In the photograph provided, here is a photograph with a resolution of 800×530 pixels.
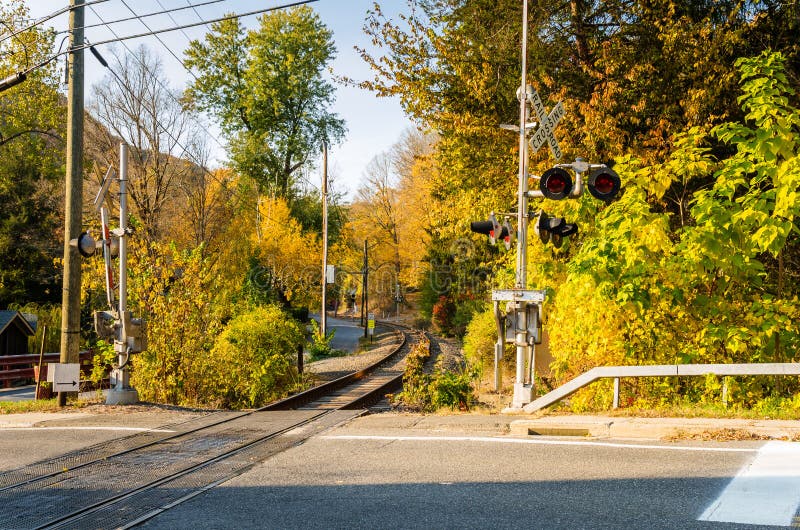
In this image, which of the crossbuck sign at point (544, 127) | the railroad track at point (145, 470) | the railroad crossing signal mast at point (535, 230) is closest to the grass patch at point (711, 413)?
the railroad crossing signal mast at point (535, 230)

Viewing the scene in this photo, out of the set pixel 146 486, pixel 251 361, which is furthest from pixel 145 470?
pixel 251 361

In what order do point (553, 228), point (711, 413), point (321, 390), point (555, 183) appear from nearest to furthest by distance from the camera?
1. point (711, 413)
2. point (555, 183)
3. point (553, 228)
4. point (321, 390)

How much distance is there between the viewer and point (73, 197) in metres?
15.2

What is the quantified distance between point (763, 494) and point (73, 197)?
13481 millimetres

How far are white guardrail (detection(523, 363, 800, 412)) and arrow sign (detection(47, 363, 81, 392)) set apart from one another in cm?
884

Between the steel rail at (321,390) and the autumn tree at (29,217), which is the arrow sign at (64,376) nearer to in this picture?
the steel rail at (321,390)

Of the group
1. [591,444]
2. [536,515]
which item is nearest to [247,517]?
[536,515]

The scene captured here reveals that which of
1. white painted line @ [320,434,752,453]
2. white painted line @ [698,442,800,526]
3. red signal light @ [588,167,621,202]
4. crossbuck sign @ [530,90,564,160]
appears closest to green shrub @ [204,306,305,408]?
white painted line @ [320,434,752,453]

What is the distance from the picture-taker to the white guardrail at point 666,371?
948 centimetres

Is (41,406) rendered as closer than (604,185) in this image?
No

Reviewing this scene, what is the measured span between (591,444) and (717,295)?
5.82 metres

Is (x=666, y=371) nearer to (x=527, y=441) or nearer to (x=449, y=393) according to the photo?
(x=527, y=441)

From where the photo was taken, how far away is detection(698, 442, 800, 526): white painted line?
5.68 meters

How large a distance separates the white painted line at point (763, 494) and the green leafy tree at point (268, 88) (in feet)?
159
